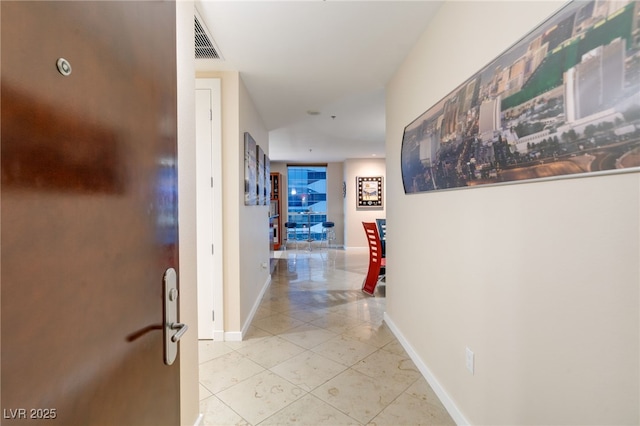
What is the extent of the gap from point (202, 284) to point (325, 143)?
4208 mm

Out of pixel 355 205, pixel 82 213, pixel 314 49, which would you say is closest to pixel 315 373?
pixel 82 213

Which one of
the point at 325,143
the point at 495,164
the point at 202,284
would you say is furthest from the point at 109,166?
the point at 325,143

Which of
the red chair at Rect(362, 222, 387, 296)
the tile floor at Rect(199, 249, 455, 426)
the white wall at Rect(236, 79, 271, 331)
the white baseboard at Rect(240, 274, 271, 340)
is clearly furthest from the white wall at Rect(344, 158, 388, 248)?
the tile floor at Rect(199, 249, 455, 426)

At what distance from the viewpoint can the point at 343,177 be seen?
8.99m

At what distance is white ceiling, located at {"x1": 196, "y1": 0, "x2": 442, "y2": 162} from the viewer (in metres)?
1.84

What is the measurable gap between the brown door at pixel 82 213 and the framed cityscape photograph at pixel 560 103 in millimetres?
1280

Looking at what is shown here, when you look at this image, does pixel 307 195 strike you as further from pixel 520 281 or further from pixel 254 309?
pixel 520 281

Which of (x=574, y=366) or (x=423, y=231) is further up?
(x=423, y=231)

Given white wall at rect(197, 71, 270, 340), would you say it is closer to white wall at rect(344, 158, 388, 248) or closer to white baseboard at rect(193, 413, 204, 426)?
white baseboard at rect(193, 413, 204, 426)

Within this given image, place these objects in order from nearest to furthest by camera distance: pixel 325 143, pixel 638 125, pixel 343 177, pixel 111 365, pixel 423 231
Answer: pixel 111 365, pixel 638 125, pixel 423 231, pixel 325 143, pixel 343 177

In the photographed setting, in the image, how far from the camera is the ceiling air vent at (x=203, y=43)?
1.95 metres

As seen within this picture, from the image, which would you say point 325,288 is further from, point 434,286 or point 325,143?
point 325,143

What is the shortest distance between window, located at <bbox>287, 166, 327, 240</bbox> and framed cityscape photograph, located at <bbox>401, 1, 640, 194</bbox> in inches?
313

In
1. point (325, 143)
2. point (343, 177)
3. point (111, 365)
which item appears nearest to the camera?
point (111, 365)
